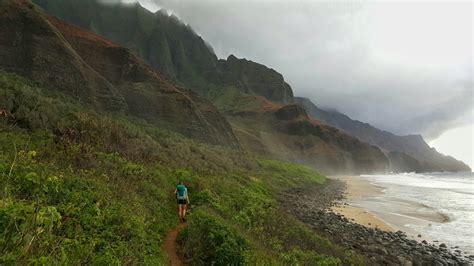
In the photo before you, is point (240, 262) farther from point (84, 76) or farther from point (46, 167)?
point (84, 76)

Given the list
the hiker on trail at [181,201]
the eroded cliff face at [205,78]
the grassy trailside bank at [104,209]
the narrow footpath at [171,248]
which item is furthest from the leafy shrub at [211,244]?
the eroded cliff face at [205,78]

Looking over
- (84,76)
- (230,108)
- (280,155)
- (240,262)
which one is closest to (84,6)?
(230,108)

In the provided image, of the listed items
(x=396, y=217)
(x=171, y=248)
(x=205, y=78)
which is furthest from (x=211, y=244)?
(x=205, y=78)

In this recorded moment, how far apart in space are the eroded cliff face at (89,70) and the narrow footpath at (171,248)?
1298 inches

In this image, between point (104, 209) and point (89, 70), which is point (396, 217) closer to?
point (104, 209)

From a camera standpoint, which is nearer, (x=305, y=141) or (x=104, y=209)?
(x=104, y=209)

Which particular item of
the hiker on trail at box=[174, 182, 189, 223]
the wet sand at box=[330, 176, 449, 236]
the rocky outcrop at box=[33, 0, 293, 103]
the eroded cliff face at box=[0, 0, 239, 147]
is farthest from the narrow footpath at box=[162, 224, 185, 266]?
the rocky outcrop at box=[33, 0, 293, 103]

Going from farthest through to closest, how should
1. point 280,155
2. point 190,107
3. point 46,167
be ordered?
A: point 280,155 → point 190,107 → point 46,167

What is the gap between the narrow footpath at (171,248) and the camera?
1015 cm

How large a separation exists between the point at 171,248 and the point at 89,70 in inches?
1643

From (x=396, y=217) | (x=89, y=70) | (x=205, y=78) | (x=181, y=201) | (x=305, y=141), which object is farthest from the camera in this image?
(x=205, y=78)

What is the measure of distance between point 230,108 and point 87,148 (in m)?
133

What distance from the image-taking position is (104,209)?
10.1 metres

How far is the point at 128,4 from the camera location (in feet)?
513
